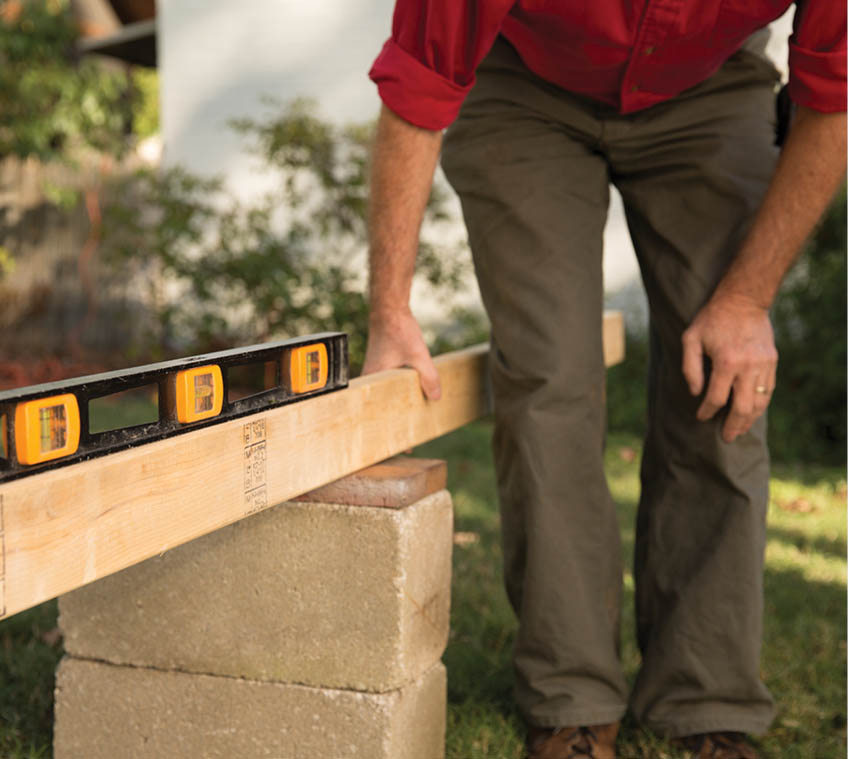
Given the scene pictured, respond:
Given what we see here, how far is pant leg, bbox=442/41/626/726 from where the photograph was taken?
196 cm

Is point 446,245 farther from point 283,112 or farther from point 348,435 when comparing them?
point 348,435

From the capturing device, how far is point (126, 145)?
30.5 feet

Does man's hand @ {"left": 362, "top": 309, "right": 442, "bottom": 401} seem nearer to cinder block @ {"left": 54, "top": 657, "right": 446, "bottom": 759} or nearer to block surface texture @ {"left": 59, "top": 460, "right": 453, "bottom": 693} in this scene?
block surface texture @ {"left": 59, "top": 460, "right": 453, "bottom": 693}

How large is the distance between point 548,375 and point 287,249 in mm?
5085

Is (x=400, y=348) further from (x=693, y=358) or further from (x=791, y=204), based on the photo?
(x=791, y=204)

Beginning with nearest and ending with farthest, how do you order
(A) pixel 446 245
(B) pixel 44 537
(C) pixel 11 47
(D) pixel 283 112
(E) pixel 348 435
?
(B) pixel 44 537 < (E) pixel 348 435 < (A) pixel 446 245 < (D) pixel 283 112 < (C) pixel 11 47

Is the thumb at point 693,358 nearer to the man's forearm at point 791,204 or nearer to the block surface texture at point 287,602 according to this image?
the man's forearm at point 791,204

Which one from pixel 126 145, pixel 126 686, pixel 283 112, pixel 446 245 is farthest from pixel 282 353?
pixel 126 145

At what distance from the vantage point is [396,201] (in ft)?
5.97

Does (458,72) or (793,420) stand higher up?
(458,72)

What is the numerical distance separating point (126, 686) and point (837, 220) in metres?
4.71

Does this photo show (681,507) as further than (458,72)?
Yes

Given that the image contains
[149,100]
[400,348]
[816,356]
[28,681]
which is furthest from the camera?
[149,100]

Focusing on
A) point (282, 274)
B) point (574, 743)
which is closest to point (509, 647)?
point (574, 743)
